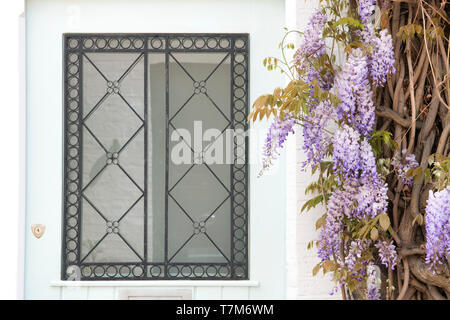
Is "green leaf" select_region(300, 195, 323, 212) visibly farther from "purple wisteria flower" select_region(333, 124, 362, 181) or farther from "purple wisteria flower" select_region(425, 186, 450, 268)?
"purple wisteria flower" select_region(425, 186, 450, 268)

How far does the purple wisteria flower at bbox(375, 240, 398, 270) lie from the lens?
105 inches

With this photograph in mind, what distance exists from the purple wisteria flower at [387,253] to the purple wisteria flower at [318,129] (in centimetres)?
42

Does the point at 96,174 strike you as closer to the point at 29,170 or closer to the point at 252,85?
the point at 29,170

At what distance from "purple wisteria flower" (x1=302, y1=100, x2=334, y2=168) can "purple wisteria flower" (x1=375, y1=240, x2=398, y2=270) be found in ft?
1.39

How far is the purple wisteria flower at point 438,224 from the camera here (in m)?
2.43

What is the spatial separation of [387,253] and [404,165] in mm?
367

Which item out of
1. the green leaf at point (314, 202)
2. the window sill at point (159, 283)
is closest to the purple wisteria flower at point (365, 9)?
the green leaf at point (314, 202)

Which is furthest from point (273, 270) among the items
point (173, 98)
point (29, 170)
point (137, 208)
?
point (29, 170)

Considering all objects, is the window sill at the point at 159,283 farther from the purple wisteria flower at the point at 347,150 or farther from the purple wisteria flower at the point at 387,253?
the purple wisteria flower at the point at 347,150

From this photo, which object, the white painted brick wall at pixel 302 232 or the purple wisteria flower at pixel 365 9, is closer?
the purple wisteria flower at pixel 365 9

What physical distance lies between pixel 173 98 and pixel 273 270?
3.28 feet

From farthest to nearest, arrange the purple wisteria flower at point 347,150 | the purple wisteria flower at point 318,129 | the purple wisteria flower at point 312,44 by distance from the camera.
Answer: the purple wisteria flower at point 312,44
the purple wisteria flower at point 318,129
the purple wisteria flower at point 347,150

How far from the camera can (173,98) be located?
132 inches

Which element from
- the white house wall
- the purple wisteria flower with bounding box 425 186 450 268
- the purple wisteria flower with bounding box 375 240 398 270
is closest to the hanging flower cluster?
the purple wisteria flower with bounding box 375 240 398 270
